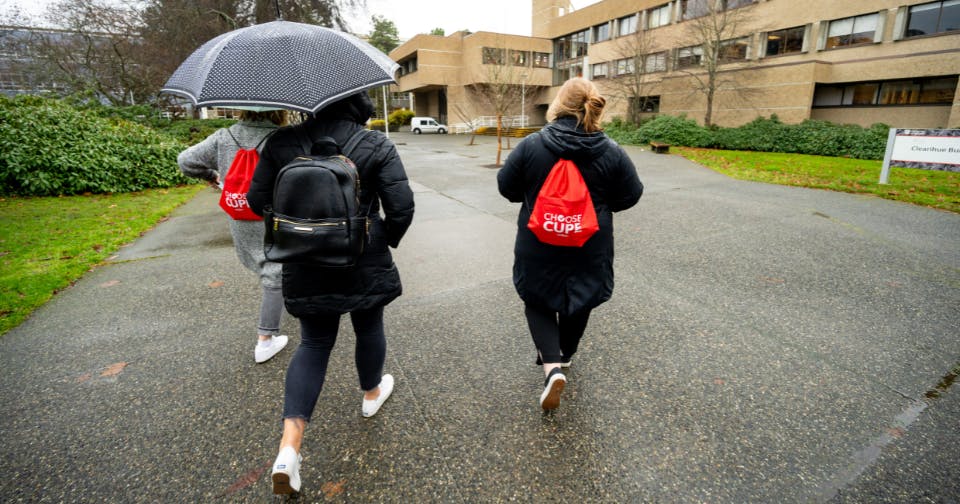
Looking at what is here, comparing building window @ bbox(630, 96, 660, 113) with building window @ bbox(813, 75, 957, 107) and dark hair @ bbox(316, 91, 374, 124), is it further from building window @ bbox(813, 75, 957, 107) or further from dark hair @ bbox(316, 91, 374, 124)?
dark hair @ bbox(316, 91, 374, 124)

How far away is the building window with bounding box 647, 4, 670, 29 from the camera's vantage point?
3182 cm

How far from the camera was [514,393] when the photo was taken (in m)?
2.73

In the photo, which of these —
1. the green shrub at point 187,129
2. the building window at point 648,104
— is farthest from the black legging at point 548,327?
the building window at point 648,104

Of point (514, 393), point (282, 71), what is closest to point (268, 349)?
point (514, 393)

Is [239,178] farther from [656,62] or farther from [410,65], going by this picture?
[410,65]

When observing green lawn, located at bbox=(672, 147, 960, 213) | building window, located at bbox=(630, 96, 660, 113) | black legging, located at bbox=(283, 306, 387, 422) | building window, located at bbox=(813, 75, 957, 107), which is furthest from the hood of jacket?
building window, located at bbox=(630, 96, 660, 113)

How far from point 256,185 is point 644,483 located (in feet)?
7.13

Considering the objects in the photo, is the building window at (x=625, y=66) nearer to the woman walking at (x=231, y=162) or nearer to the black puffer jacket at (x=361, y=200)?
the woman walking at (x=231, y=162)

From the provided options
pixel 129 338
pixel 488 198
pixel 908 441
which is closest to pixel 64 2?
pixel 488 198

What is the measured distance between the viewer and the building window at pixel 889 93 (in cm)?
2027

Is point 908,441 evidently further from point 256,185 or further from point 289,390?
point 256,185

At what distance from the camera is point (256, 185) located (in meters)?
1.98

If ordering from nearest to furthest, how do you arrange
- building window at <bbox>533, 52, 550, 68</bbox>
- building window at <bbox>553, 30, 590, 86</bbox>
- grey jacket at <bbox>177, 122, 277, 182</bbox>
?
grey jacket at <bbox>177, 122, 277, 182</bbox>, building window at <bbox>553, 30, 590, 86</bbox>, building window at <bbox>533, 52, 550, 68</bbox>

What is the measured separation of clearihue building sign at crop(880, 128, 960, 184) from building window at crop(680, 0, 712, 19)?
69.9ft
